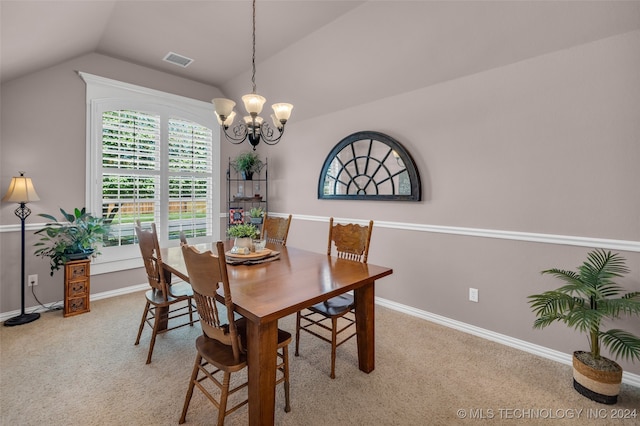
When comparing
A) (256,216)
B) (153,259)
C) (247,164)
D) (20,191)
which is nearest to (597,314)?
(153,259)

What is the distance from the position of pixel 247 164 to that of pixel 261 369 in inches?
144

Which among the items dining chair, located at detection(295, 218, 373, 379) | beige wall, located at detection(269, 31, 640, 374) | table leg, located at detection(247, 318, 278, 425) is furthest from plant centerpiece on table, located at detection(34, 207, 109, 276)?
beige wall, located at detection(269, 31, 640, 374)

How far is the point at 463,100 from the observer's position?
2855mm

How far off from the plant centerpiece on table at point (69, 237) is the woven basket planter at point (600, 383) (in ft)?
14.9

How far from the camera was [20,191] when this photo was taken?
9.73 feet

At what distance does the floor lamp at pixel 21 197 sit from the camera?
2.95 meters

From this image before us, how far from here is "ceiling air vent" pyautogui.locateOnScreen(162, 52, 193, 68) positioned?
146 inches

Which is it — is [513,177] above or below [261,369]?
above

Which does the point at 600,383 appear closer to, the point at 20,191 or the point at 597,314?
the point at 597,314

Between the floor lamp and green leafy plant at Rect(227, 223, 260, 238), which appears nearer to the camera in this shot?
green leafy plant at Rect(227, 223, 260, 238)

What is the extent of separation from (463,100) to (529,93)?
0.54 metres

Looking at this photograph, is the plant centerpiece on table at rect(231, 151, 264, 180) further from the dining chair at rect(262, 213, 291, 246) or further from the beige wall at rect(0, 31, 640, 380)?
the dining chair at rect(262, 213, 291, 246)

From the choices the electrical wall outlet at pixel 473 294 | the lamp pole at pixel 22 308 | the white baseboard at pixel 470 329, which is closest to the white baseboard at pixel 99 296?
the white baseboard at pixel 470 329

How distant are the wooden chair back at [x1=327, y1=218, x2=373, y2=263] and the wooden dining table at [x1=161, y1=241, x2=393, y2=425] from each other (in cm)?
22
